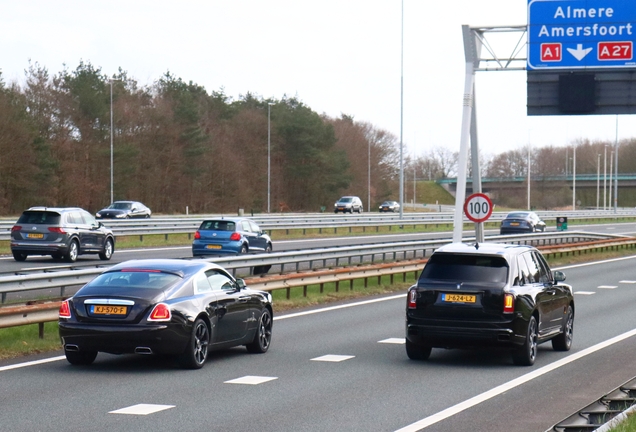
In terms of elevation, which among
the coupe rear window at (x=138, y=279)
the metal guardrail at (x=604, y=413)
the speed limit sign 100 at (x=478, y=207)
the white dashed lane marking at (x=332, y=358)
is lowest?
the white dashed lane marking at (x=332, y=358)

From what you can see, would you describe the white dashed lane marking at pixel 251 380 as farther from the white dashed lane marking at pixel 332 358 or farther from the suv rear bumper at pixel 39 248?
the suv rear bumper at pixel 39 248

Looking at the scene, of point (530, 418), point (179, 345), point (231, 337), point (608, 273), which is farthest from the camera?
point (608, 273)

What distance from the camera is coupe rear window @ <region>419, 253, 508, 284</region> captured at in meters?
13.2

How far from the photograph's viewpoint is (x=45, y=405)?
32.1 feet

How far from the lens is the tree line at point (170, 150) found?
2813 inches

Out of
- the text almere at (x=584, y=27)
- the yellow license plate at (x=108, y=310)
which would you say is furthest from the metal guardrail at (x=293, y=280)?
the text almere at (x=584, y=27)

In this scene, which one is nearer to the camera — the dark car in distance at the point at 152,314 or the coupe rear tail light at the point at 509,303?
the dark car in distance at the point at 152,314

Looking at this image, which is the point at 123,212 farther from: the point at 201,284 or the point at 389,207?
the point at 201,284

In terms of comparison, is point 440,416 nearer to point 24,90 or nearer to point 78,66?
point 24,90

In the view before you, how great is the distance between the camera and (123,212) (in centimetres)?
6262

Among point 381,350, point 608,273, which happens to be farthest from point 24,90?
point 381,350

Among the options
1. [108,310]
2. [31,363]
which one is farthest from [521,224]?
[108,310]

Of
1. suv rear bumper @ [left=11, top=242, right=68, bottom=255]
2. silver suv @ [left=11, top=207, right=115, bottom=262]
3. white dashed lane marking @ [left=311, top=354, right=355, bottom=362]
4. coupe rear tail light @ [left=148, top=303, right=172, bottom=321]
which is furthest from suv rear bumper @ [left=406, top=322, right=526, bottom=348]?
silver suv @ [left=11, top=207, right=115, bottom=262]

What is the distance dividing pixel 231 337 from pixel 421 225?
56231mm
